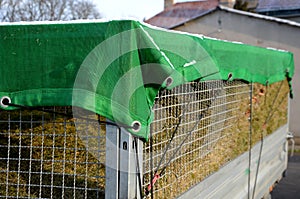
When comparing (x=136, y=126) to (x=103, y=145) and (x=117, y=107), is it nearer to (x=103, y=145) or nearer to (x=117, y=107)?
(x=117, y=107)

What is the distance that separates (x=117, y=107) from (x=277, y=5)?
14.8 meters

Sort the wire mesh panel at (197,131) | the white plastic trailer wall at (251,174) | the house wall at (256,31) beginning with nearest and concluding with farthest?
the wire mesh panel at (197,131), the white plastic trailer wall at (251,174), the house wall at (256,31)

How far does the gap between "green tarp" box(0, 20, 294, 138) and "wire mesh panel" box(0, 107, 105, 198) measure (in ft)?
0.47

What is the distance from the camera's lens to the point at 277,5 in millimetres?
15773

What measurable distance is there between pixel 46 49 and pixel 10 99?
31 centimetres

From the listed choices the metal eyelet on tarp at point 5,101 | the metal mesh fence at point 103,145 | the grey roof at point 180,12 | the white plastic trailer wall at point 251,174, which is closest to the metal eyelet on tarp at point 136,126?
the metal mesh fence at point 103,145

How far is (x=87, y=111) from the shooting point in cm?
221

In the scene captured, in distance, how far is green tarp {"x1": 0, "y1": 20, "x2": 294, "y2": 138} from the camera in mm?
2057

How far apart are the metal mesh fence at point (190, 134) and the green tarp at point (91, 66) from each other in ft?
0.98

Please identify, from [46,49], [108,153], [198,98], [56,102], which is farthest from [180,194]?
[46,49]

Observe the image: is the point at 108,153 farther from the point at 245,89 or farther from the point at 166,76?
the point at 245,89

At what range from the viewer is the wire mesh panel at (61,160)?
2305mm

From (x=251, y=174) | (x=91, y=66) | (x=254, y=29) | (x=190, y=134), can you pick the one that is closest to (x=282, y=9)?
(x=254, y=29)

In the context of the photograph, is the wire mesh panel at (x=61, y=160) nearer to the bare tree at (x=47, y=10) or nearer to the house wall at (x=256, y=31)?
the house wall at (x=256, y=31)
